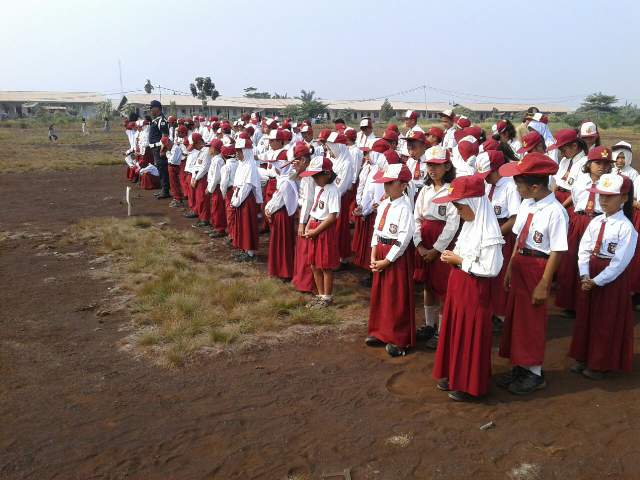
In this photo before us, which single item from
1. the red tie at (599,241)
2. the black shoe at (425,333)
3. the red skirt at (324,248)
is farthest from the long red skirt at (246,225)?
the red tie at (599,241)

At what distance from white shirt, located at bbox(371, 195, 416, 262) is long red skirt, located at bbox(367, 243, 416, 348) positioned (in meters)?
0.11

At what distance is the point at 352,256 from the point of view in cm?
840

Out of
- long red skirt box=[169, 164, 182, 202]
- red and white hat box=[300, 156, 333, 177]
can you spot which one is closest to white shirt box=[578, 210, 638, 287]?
red and white hat box=[300, 156, 333, 177]

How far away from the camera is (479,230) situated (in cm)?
398

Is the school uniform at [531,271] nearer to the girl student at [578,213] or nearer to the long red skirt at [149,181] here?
the girl student at [578,213]

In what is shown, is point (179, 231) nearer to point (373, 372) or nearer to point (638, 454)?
point (373, 372)

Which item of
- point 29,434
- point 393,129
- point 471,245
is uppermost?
point 393,129

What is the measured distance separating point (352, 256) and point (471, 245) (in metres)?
4.44

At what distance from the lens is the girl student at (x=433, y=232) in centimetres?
504

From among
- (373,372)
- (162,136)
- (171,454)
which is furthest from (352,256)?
Answer: (162,136)

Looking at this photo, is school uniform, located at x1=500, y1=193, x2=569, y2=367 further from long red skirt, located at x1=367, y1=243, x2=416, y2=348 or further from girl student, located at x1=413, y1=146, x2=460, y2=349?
long red skirt, located at x1=367, y1=243, x2=416, y2=348

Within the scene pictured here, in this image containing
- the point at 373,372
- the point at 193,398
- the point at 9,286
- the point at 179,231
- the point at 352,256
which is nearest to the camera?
the point at 193,398

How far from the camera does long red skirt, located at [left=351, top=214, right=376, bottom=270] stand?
7.34 metres

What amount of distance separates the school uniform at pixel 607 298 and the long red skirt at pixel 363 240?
312 cm
